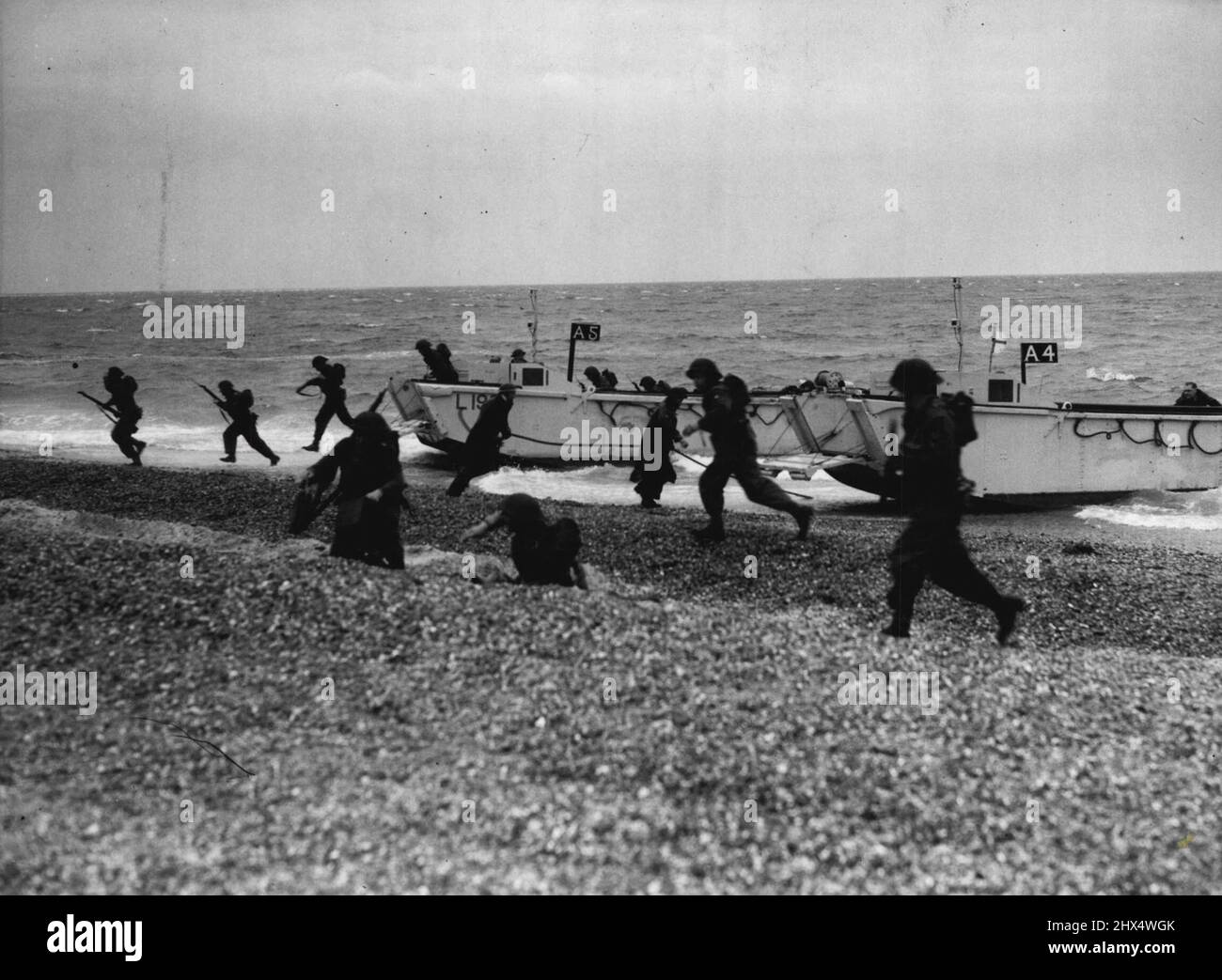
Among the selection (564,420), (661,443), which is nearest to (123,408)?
(564,420)

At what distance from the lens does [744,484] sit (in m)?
11.7

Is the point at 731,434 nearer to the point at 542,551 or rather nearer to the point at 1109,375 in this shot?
the point at 542,551

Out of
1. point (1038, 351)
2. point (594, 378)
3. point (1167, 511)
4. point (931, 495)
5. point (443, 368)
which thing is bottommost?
point (1167, 511)

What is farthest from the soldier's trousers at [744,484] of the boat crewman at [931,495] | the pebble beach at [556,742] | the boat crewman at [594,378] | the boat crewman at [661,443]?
the boat crewman at [594,378]

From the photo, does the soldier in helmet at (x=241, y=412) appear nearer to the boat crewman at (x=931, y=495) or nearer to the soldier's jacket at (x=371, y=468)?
the soldier's jacket at (x=371, y=468)

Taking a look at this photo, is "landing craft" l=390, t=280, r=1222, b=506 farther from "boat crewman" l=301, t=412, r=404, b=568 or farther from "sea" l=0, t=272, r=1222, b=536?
"boat crewman" l=301, t=412, r=404, b=568

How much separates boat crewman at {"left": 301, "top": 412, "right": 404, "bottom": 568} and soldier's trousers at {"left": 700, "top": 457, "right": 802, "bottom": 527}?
338 centimetres

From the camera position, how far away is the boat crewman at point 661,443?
14.8 metres

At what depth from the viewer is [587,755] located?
625 centimetres

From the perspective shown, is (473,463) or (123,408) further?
(123,408)

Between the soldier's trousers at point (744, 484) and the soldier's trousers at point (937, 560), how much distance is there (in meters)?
3.12

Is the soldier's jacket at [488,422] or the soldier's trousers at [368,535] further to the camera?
the soldier's jacket at [488,422]

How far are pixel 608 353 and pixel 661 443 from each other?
35435 mm
